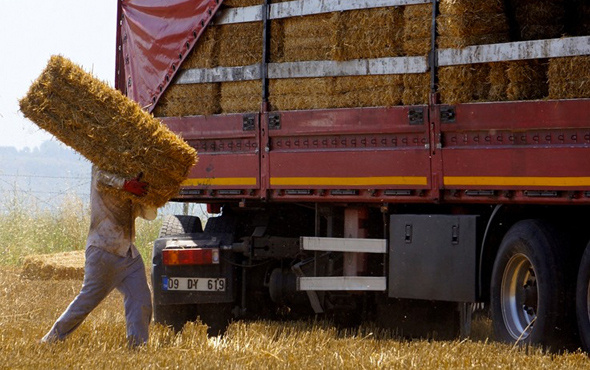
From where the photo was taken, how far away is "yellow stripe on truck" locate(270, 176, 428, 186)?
409 inches

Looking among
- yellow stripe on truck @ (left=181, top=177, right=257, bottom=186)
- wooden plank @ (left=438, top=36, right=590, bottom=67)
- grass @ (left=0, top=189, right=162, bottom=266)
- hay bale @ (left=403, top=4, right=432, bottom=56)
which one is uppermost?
hay bale @ (left=403, top=4, right=432, bottom=56)

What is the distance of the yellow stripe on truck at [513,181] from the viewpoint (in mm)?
9031

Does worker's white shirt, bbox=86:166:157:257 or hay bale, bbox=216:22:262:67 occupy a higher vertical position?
hay bale, bbox=216:22:262:67

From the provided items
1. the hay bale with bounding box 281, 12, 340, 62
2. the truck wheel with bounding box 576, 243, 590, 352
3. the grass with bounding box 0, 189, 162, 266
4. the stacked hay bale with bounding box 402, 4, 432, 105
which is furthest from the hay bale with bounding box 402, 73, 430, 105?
the grass with bounding box 0, 189, 162, 266

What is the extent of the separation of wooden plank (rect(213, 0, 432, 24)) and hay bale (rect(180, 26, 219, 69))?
0.41ft

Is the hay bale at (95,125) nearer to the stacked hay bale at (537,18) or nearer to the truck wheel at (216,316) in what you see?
the truck wheel at (216,316)

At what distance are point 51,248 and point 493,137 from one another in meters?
12.9

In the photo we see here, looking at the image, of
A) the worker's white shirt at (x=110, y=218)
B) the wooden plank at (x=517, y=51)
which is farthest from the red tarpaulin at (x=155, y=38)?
the wooden plank at (x=517, y=51)

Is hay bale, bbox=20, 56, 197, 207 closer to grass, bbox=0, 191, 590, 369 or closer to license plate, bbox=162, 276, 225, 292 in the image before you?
grass, bbox=0, 191, 590, 369

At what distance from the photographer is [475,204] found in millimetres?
10555

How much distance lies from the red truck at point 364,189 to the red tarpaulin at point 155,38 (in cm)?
2

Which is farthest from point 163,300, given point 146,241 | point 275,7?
point 146,241

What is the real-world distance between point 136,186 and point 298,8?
8.07 ft

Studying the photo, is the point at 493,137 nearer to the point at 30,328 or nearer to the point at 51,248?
the point at 30,328
